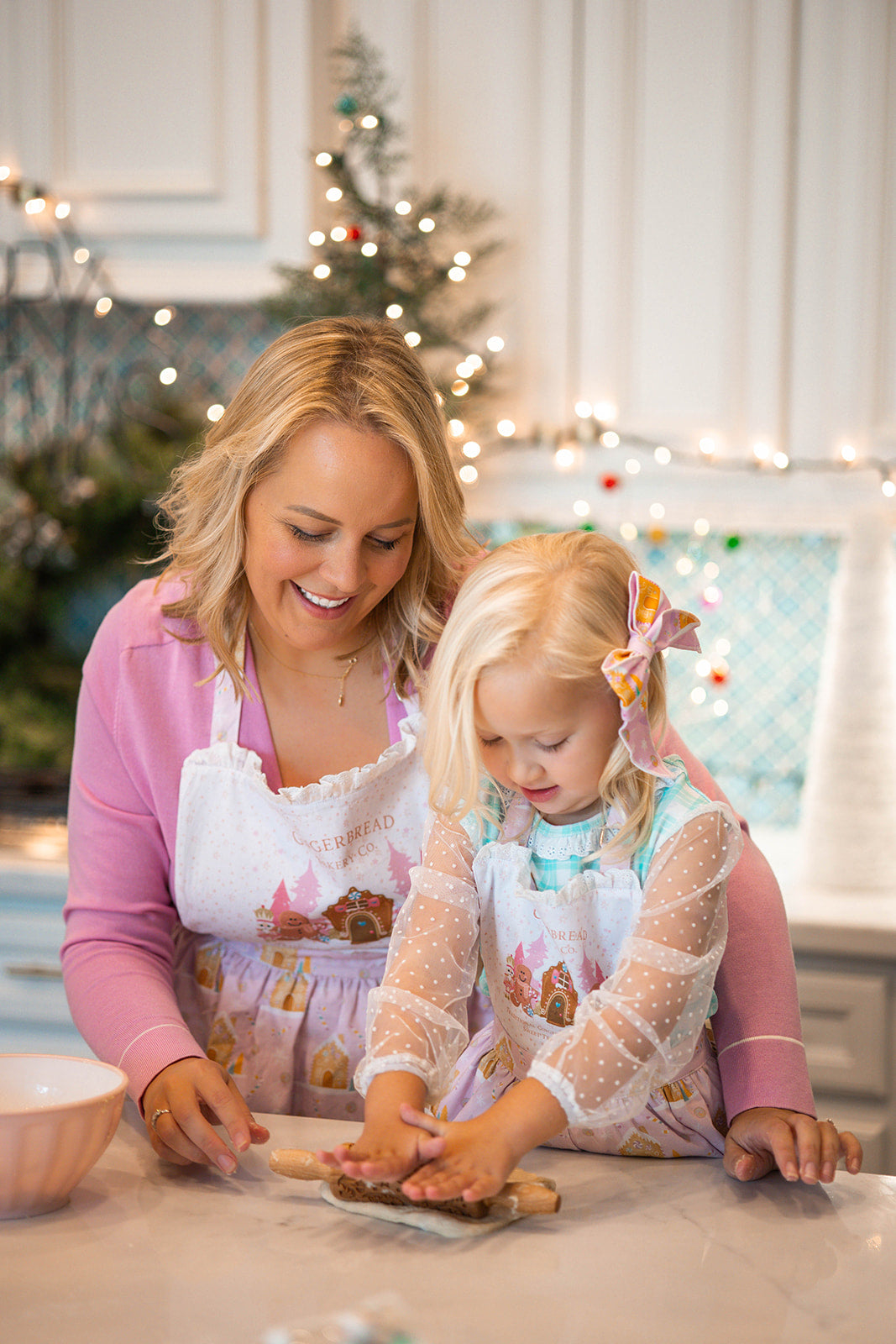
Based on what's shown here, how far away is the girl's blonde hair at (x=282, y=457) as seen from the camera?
1.08 metres

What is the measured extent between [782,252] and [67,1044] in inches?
65.0

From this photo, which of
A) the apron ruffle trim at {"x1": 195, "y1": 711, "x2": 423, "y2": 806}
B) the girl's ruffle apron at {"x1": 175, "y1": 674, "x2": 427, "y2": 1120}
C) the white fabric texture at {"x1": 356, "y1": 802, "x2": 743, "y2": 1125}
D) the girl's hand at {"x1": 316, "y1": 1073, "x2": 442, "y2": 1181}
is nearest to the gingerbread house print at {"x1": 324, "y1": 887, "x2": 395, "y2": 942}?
the girl's ruffle apron at {"x1": 175, "y1": 674, "x2": 427, "y2": 1120}

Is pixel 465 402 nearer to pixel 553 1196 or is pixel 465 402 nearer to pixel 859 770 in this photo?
pixel 859 770

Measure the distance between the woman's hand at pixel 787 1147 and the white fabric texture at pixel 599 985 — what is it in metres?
0.06

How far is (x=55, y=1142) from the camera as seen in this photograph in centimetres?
75

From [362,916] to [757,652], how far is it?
1.30 metres

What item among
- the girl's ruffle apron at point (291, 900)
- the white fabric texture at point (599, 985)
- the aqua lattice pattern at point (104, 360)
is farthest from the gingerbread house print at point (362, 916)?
the aqua lattice pattern at point (104, 360)

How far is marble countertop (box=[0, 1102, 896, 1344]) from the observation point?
646 mm

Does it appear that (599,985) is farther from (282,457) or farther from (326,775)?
(282,457)

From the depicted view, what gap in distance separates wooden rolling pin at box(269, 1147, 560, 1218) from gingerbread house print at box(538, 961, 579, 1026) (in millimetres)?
171

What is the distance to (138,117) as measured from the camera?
2.01 metres

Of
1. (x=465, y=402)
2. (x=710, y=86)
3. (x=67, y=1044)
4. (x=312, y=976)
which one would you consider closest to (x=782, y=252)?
(x=710, y=86)

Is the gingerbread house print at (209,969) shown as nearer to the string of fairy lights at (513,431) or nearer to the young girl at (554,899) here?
the young girl at (554,899)

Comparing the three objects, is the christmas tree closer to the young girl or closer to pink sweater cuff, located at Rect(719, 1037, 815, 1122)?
the young girl
